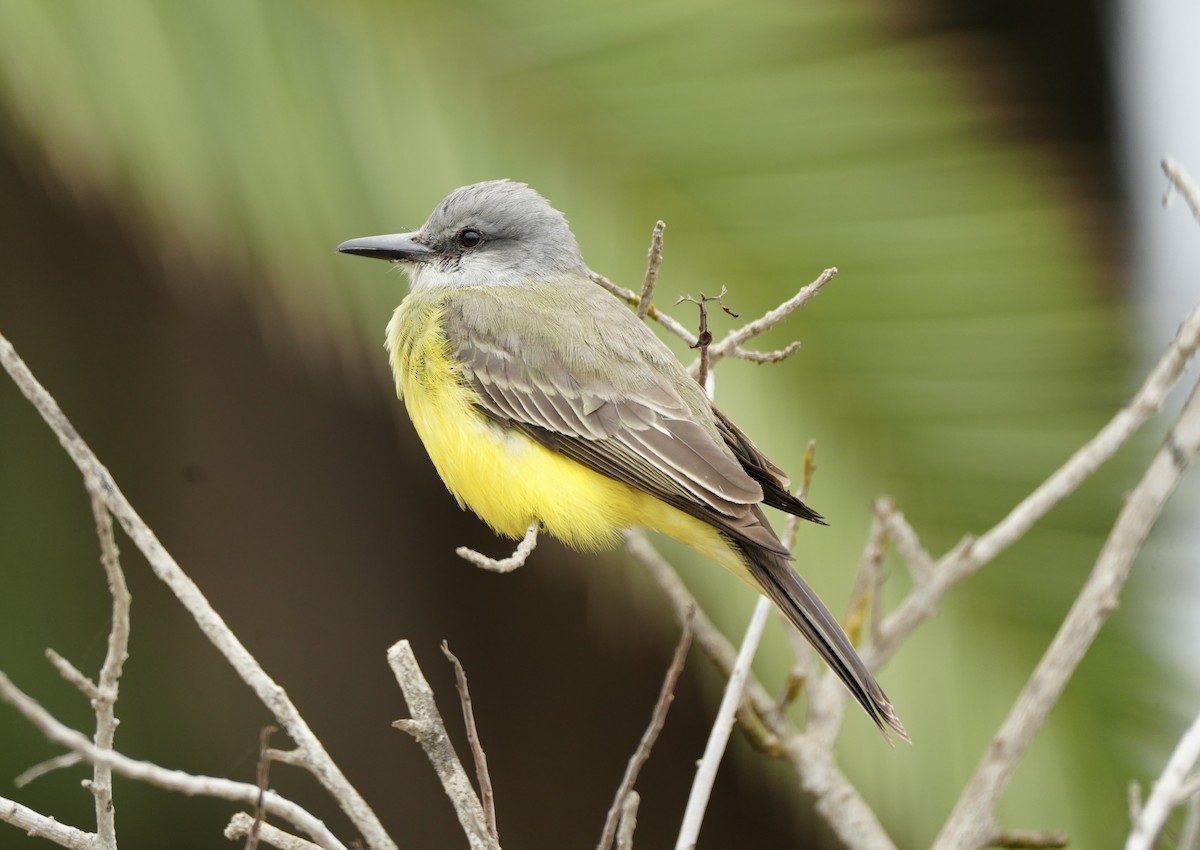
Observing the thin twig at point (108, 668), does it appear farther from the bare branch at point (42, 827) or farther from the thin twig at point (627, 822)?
the thin twig at point (627, 822)

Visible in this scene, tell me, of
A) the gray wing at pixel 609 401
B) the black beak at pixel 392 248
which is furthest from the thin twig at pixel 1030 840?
the black beak at pixel 392 248

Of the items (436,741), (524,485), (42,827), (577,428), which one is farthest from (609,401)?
(42,827)

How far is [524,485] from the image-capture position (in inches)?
118

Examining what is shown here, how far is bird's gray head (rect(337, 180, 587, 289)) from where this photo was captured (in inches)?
138

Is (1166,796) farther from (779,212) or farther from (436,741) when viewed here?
(779,212)

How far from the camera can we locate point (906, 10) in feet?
11.9

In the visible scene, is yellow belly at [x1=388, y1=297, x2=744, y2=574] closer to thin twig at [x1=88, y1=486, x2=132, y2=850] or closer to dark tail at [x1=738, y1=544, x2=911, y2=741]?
dark tail at [x1=738, y1=544, x2=911, y2=741]

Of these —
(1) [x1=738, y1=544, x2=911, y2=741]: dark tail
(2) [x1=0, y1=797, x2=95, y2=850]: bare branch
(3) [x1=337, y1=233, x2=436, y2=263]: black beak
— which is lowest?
(1) [x1=738, y1=544, x2=911, y2=741]: dark tail

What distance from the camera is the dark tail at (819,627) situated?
8.04 ft

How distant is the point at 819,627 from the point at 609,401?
0.77 metres

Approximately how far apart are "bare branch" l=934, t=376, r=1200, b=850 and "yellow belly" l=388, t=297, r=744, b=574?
0.68m

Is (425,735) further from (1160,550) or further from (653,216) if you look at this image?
(1160,550)

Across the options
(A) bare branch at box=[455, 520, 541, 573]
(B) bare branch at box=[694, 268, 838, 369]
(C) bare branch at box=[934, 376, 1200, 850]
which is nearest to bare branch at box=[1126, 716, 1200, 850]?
(C) bare branch at box=[934, 376, 1200, 850]

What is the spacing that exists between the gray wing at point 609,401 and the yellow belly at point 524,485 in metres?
0.04
